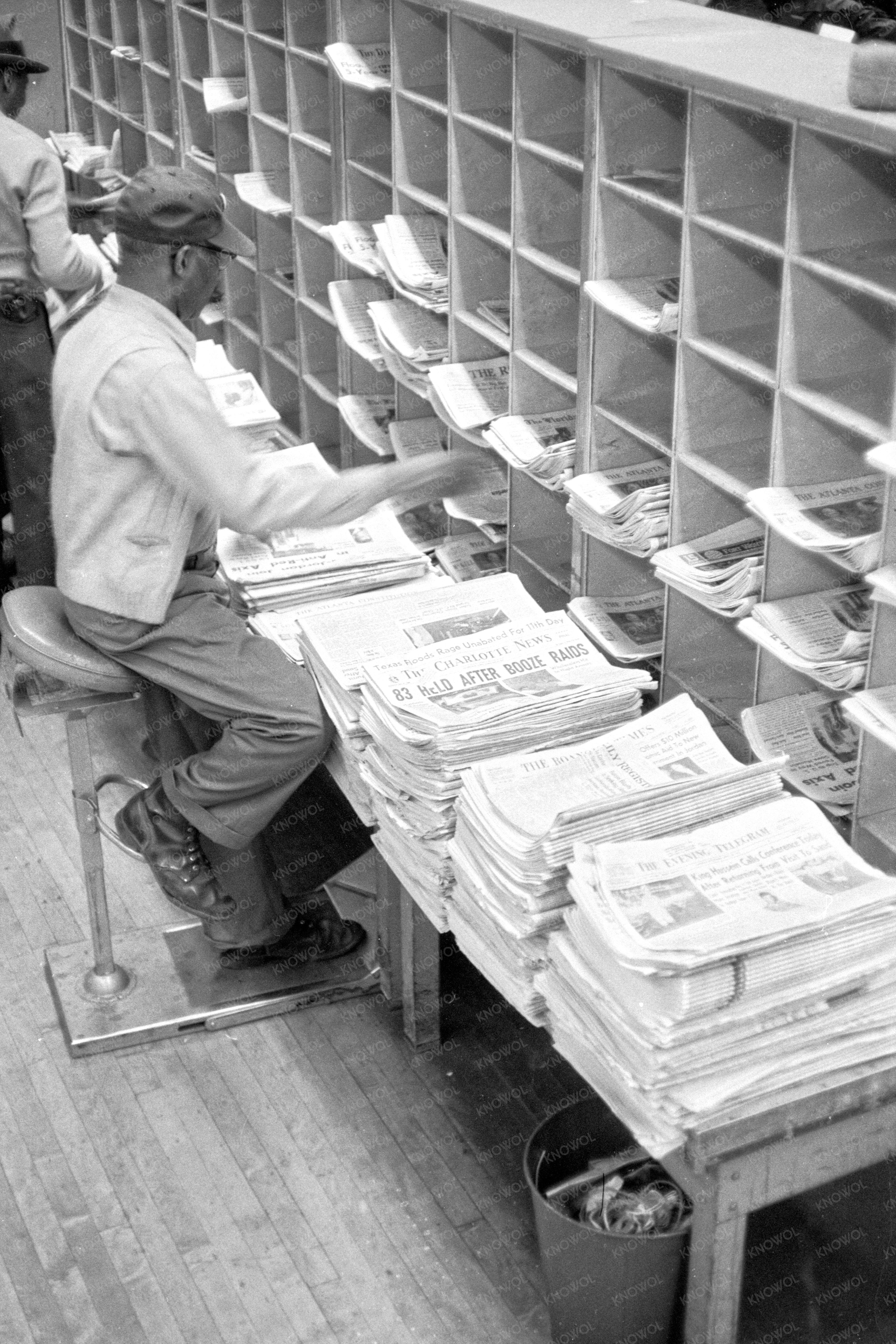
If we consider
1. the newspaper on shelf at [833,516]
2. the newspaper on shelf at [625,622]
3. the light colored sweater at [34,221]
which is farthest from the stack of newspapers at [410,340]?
the newspaper on shelf at [833,516]

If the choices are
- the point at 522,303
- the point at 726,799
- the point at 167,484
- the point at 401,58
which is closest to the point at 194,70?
the point at 401,58

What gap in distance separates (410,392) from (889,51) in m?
2.39

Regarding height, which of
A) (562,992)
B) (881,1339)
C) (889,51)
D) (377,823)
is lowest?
(881,1339)

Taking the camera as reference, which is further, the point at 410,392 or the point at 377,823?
the point at 410,392

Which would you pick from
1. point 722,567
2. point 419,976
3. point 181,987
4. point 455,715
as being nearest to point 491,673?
point 455,715

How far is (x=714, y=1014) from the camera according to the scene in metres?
2.19

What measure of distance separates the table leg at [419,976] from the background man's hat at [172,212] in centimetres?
137

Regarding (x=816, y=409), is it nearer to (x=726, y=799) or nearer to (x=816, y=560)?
(x=816, y=560)

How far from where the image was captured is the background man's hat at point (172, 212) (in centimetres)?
316

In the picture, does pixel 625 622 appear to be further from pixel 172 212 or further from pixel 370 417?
pixel 370 417

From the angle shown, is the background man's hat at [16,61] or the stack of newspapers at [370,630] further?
the background man's hat at [16,61]

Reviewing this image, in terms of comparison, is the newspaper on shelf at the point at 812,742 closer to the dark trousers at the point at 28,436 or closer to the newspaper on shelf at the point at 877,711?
the newspaper on shelf at the point at 877,711

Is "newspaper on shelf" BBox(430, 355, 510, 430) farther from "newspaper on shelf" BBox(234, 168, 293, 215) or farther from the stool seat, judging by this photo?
"newspaper on shelf" BBox(234, 168, 293, 215)

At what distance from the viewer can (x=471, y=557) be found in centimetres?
438
